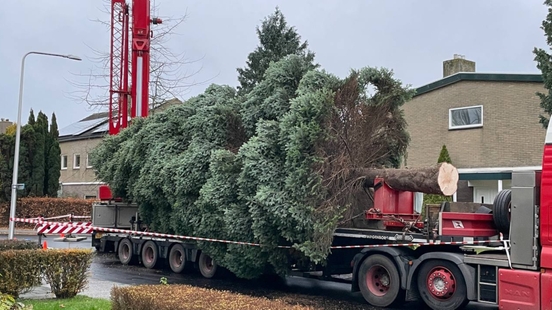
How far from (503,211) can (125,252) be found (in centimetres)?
1189

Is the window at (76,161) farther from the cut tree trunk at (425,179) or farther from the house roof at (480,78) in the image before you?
the cut tree trunk at (425,179)

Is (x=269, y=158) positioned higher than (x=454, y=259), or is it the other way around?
(x=269, y=158)

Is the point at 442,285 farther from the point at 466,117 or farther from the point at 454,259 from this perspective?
the point at 466,117

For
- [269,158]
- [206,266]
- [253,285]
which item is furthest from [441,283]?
[206,266]

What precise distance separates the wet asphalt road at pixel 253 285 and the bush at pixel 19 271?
1.45 m

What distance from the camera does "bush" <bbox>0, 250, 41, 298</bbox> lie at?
34.9 ft

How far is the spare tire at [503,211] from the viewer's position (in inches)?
392

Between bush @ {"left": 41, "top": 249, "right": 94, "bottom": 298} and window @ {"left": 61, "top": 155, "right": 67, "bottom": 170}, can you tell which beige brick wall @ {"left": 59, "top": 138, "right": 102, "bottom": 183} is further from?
bush @ {"left": 41, "top": 249, "right": 94, "bottom": 298}

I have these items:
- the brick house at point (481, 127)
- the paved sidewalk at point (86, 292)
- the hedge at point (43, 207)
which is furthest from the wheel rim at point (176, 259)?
the hedge at point (43, 207)

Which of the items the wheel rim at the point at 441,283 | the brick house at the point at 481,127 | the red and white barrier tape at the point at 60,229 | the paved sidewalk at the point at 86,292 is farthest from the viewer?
the brick house at the point at 481,127

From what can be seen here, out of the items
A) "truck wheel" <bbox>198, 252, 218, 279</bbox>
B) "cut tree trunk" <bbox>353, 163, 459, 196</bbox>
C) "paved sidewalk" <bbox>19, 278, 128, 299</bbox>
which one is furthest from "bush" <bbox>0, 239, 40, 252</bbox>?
"cut tree trunk" <bbox>353, 163, 459, 196</bbox>

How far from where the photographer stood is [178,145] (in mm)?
15562

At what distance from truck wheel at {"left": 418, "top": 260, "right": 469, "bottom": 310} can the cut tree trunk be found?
1.78m

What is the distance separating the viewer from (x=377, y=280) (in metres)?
11.6
